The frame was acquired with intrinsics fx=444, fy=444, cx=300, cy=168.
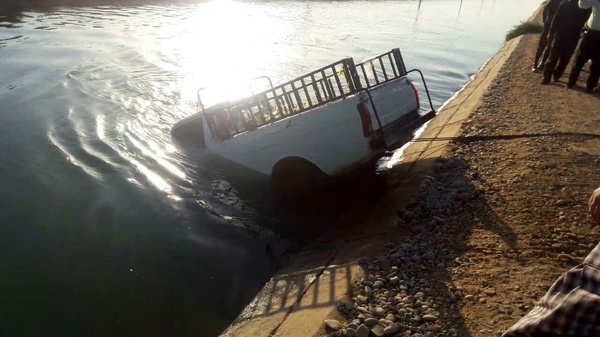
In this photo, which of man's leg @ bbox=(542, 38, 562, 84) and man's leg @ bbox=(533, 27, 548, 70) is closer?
man's leg @ bbox=(542, 38, 562, 84)

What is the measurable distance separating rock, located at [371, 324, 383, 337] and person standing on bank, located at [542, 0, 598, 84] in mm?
10370

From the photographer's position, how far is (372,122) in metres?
6.85

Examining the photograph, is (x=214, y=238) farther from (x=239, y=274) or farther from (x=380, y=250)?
(x=380, y=250)

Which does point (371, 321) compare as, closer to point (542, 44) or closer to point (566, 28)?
point (566, 28)

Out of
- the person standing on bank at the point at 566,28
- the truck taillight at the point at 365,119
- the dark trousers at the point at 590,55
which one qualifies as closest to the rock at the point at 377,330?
the truck taillight at the point at 365,119

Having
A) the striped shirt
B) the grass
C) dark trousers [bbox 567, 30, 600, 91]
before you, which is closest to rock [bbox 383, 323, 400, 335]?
the striped shirt

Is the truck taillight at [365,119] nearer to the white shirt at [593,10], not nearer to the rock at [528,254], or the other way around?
the rock at [528,254]

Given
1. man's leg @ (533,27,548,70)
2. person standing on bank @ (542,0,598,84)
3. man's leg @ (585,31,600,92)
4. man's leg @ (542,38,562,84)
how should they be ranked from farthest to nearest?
man's leg @ (533,27,548,70) < man's leg @ (542,38,562,84) < person standing on bank @ (542,0,598,84) < man's leg @ (585,31,600,92)

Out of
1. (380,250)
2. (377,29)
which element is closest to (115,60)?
(380,250)

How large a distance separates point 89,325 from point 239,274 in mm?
1844

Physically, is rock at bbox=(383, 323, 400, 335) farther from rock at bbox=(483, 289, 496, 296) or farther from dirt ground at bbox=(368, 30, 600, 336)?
rock at bbox=(483, 289, 496, 296)

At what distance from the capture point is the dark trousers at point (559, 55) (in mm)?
11086

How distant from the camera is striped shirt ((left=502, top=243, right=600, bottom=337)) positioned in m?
1.80

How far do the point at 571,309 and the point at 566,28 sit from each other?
37.0ft
